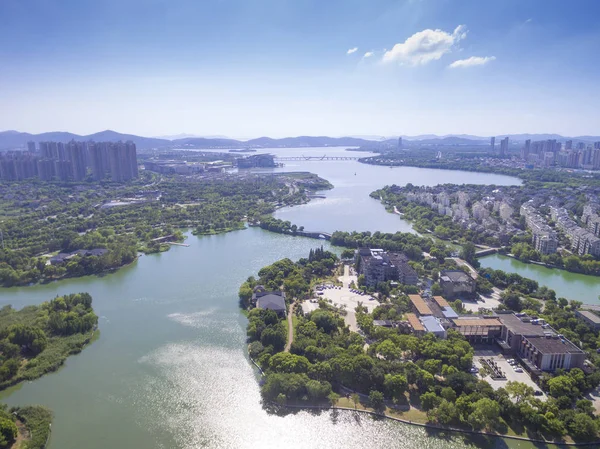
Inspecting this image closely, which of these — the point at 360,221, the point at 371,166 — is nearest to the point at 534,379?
the point at 360,221

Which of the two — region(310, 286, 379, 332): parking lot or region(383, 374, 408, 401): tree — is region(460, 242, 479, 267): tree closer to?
region(310, 286, 379, 332): parking lot

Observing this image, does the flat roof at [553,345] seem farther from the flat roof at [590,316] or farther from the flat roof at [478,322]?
the flat roof at [590,316]

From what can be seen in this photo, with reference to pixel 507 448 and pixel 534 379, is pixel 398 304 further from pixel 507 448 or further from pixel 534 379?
pixel 507 448

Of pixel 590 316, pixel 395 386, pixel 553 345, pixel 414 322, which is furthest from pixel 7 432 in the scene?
pixel 590 316

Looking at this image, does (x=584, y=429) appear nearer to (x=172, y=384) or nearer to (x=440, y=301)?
(x=440, y=301)

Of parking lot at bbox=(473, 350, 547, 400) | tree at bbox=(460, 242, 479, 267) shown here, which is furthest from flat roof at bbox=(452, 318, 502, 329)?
tree at bbox=(460, 242, 479, 267)
